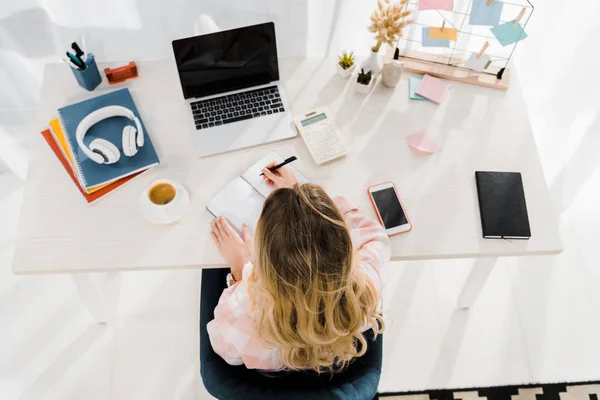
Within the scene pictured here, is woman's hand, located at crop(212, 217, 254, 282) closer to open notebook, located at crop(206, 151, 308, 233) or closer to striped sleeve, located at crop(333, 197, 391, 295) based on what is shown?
open notebook, located at crop(206, 151, 308, 233)

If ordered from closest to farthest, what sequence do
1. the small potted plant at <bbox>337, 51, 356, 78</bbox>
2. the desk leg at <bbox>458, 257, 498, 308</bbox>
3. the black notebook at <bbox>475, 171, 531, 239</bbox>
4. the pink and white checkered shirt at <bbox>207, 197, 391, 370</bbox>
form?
the pink and white checkered shirt at <bbox>207, 197, 391, 370</bbox>, the black notebook at <bbox>475, 171, 531, 239</bbox>, the small potted plant at <bbox>337, 51, 356, 78</bbox>, the desk leg at <bbox>458, 257, 498, 308</bbox>

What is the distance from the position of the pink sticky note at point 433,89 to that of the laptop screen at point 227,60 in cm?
44

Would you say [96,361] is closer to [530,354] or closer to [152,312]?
[152,312]

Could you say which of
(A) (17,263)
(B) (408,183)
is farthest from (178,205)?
(B) (408,183)

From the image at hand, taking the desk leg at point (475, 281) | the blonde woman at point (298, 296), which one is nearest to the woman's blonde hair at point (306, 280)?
the blonde woman at point (298, 296)

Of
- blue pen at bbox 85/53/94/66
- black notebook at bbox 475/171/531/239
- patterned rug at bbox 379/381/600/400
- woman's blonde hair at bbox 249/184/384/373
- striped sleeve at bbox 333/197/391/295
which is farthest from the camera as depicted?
patterned rug at bbox 379/381/600/400

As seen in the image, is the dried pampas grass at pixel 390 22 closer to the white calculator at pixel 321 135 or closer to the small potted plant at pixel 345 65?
the small potted plant at pixel 345 65

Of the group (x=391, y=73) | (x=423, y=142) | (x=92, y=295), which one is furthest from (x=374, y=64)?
(x=92, y=295)

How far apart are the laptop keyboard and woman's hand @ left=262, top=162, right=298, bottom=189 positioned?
0.66 feet

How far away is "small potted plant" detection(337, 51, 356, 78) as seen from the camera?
159 centimetres

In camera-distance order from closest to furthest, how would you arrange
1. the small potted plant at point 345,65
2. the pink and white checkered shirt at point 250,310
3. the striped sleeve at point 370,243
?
the pink and white checkered shirt at point 250,310 → the striped sleeve at point 370,243 → the small potted plant at point 345,65

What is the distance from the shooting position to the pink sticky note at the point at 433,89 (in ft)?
5.23

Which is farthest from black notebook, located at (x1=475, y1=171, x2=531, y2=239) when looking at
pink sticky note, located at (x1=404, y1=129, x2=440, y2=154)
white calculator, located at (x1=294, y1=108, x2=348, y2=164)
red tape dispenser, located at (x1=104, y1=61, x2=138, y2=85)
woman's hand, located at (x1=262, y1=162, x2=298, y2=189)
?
red tape dispenser, located at (x1=104, y1=61, x2=138, y2=85)

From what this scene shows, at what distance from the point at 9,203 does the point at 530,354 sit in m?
2.11
